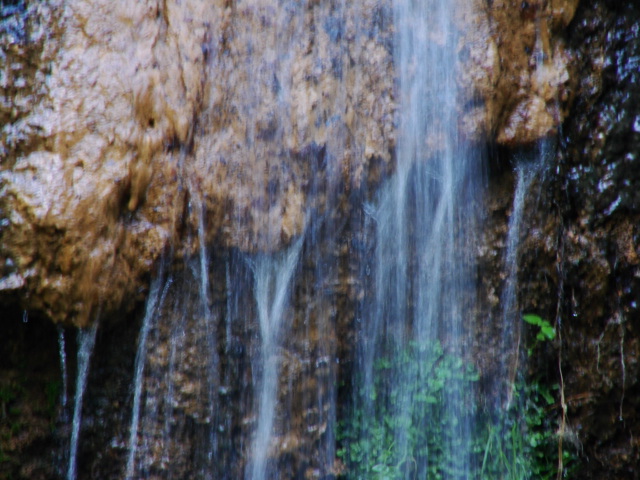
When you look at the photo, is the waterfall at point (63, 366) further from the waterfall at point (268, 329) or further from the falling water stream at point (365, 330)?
the waterfall at point (268, 329)

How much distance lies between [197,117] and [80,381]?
5.08 ft

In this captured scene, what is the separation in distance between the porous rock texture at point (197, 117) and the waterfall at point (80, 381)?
17 centimetres

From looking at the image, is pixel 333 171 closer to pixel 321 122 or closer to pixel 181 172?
pixel 321 122

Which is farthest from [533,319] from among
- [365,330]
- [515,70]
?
[515,70]

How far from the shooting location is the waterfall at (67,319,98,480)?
2.68 metres

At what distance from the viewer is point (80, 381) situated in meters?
2.81

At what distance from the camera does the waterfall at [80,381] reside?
2.68 metres

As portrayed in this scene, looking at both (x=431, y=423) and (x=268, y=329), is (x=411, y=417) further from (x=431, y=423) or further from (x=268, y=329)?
(x=268, y=329)

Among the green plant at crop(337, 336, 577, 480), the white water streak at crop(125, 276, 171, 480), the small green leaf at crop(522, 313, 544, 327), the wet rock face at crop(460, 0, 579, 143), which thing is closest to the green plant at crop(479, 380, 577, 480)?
the green plant at crop(337, 336, 577, 480)

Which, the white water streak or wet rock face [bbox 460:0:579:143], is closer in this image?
the white water streak

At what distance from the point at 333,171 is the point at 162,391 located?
5.10ft

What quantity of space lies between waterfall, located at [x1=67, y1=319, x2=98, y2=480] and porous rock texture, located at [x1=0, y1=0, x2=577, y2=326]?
166 mm

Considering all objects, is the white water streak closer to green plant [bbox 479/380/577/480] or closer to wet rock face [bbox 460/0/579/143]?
wet rock face [bbox 460/0/579/143]

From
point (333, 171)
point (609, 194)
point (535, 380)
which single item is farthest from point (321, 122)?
point (535, 380)
